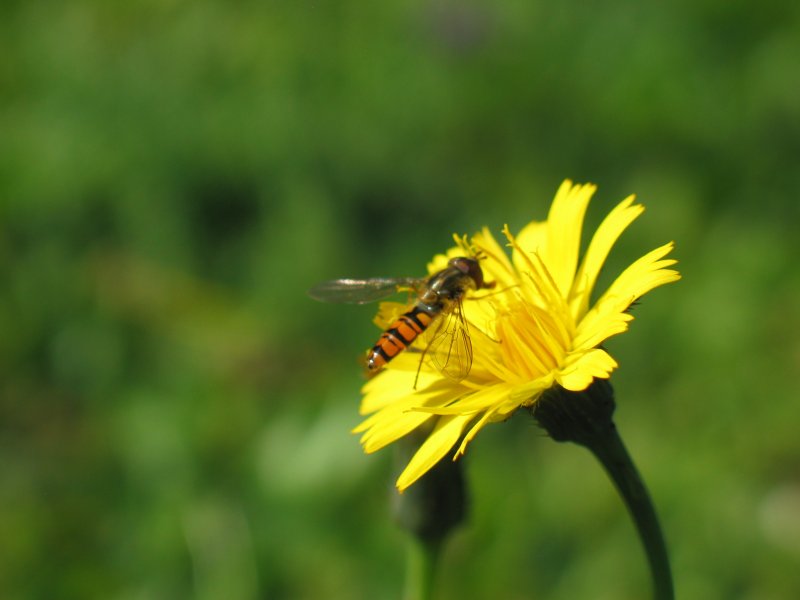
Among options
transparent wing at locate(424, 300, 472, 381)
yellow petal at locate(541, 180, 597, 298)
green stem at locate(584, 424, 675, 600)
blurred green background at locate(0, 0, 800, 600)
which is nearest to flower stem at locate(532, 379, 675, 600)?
green stem at locate(584, 424, 675, 600)

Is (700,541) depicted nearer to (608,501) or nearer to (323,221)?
(608,501)

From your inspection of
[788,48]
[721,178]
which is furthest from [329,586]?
[788,48]

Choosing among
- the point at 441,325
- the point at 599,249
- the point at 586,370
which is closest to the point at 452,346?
the point at 441,325

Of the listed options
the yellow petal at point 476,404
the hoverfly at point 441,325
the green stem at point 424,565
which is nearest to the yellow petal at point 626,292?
the yellow petal at point 476,404

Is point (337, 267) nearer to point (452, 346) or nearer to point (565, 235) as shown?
point (565, 235)

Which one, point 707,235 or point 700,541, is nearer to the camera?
point 700,541
